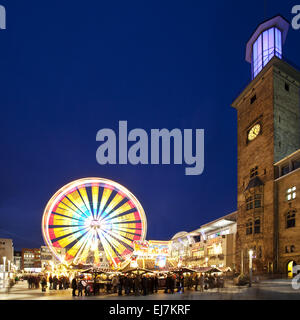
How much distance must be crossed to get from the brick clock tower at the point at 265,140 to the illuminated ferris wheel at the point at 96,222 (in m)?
14.2

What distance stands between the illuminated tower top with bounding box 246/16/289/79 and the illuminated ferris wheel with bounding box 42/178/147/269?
91.8ft

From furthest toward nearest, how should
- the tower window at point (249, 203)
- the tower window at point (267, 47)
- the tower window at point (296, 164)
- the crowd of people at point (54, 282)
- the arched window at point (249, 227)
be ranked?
the tower window at point (267, 47), the tower window at point (249, 203), the arched window at point (249, 227), the tower window at point (296, 164), the crowd of people at point (54, 282)

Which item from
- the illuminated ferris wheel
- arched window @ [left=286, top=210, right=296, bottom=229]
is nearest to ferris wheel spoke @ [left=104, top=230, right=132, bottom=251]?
the illuminated ferris wheel

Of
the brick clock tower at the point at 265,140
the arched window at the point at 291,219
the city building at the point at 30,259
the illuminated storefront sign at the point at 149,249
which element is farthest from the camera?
the city building at the point at 30,259

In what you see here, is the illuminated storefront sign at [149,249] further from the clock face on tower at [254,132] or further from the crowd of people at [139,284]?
the clock face on tower at [254,132]

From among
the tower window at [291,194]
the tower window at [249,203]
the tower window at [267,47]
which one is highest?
the tower window at [267,47]

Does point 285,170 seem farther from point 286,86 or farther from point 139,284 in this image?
point 139,284

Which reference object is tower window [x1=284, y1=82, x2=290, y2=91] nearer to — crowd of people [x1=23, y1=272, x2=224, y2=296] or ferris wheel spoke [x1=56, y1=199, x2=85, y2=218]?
crowd of people [x1=23, y1=272, x2=224, y2=296]

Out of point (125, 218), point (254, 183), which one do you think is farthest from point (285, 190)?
point (125, 218)

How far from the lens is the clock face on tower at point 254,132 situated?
4656 centimetres

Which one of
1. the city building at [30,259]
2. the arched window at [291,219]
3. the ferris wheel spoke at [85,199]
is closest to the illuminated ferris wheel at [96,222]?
the ferris wheel spoke at [85,199]

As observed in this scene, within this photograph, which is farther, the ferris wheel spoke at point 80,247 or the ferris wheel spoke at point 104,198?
the ferris wheel spoke at point 104,198

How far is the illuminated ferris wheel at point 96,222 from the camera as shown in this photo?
43.4 metres

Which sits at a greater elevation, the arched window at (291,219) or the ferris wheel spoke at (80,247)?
the arched window at (291,219)
